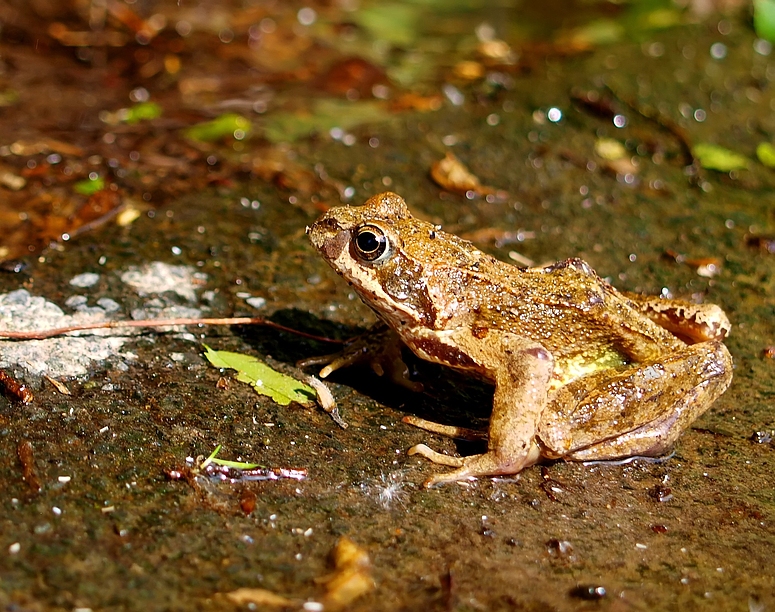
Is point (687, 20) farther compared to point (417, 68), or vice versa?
point (687, 20)

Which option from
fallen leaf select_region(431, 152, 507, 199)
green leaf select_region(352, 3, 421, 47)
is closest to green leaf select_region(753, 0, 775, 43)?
green leaf select_region(352, 3, 421, 47)

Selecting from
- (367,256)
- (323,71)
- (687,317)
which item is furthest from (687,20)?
Answer: (367,256)

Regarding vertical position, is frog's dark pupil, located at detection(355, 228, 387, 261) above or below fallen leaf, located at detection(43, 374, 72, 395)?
above

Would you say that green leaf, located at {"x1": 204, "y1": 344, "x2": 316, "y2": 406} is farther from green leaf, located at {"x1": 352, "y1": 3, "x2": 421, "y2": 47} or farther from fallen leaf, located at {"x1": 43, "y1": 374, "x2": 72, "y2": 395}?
green leaf, located at {"x1": 352, "y1": 3, "x2": 421, "y2": 47}

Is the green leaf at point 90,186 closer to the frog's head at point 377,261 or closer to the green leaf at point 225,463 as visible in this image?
the frog's head at point 377,261

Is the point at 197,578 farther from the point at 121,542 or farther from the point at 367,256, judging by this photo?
the point at 367,256

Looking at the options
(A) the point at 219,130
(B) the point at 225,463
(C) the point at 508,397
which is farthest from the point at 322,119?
(B) the point at 225,463

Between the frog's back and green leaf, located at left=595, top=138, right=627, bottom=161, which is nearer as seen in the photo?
the frog's back

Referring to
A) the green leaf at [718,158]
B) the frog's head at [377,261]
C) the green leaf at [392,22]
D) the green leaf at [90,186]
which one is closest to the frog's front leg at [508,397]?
the frog's head at [377,261]
